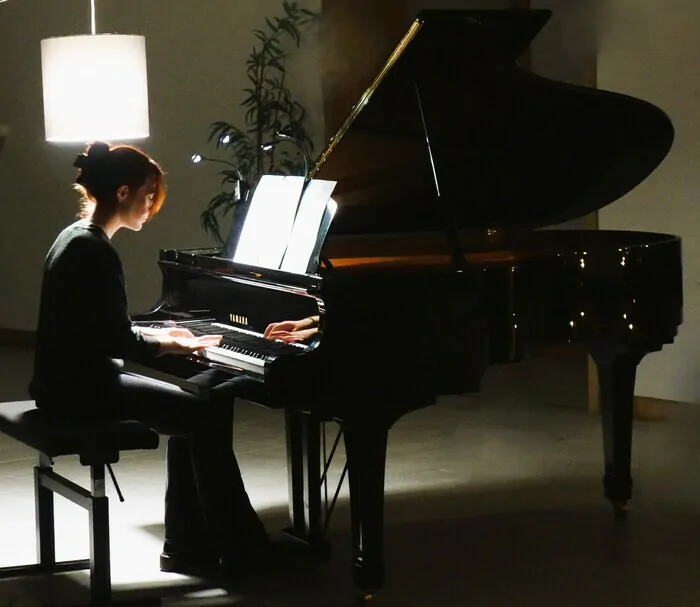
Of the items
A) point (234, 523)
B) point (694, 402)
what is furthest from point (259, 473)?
point (694, 402)

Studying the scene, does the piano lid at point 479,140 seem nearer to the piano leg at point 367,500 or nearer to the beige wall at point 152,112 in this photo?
the piano leg at point 367,500

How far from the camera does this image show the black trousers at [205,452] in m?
3.77

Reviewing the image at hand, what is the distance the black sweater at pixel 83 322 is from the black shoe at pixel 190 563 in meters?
0.61

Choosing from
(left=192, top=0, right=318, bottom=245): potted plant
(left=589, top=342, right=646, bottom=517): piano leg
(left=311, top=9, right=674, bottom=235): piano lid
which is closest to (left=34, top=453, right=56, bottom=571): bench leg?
(left=311, top=9, right=674, bottom=235): piano lid

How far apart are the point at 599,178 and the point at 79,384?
2101mm

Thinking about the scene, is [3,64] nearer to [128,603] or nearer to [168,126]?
[168,126]

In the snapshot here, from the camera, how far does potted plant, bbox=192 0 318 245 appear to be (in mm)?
7496

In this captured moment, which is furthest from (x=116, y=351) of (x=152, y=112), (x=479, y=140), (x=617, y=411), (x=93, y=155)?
(x=152, y=112)

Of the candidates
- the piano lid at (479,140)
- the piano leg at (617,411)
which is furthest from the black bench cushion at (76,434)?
the piano leg at (617,411)

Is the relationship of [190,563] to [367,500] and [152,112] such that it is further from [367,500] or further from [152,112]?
[152,112]

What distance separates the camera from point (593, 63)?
661cm

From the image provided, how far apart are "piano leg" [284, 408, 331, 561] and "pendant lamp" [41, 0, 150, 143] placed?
6.36 feet

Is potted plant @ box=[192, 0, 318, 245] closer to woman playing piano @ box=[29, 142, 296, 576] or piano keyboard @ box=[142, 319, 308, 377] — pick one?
piano keyboard @ box=[142, 319, 308, 377]

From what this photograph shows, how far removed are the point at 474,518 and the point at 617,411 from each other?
62 centimetres
